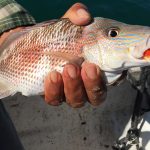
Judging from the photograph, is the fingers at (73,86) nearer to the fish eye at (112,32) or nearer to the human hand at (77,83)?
the human hand at (77,83)

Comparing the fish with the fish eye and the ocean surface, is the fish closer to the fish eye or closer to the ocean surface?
the fish eye

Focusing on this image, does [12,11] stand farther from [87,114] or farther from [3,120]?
[87,114]

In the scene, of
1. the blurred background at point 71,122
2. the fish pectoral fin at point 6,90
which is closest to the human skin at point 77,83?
the fish pectoral fin at point 6,90

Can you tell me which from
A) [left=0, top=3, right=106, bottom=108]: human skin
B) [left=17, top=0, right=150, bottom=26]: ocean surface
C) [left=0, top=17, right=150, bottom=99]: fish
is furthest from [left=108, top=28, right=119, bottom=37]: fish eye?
[left=17, top=0, right=150, bottom=26]: ocean surface

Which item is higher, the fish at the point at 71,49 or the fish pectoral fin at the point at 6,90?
the fish at the point at 71,49

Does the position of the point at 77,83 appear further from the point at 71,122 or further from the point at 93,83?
the point at 71,122

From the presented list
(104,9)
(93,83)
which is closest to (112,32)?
(93,83)

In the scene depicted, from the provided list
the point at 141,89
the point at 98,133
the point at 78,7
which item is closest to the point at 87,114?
the point at 98,133
